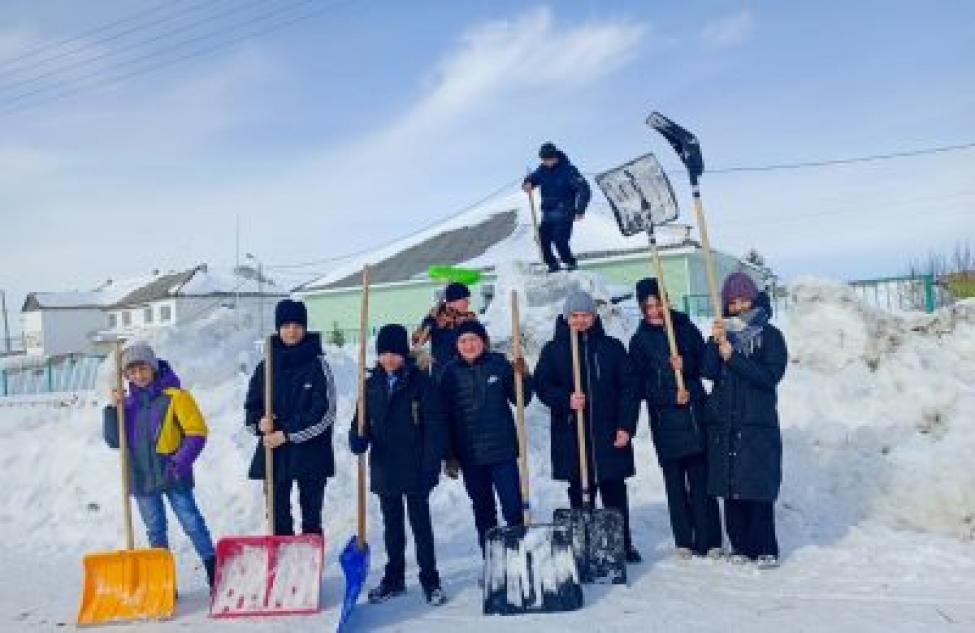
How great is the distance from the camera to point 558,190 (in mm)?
10883

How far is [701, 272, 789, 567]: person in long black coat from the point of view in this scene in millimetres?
5461

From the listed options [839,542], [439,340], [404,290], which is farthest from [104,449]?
[404,290]

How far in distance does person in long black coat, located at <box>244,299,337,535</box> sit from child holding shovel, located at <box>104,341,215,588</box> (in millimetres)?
401

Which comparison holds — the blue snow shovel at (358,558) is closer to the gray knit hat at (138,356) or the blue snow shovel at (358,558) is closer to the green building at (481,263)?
the gray knit hat at (138,356)

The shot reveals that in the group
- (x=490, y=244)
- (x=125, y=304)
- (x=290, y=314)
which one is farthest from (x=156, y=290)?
(x=290, y=314)

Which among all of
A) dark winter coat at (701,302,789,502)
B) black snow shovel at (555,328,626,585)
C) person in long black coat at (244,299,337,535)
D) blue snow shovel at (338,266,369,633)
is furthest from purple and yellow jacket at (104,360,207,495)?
dark winter coat at (701,302,789,502)

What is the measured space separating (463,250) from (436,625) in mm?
25810

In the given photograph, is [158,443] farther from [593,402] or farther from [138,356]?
[593,402]

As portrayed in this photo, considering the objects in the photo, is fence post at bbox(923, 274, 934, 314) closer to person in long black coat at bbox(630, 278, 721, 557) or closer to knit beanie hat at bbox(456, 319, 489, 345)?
person in long black coat at bbox(630, 278, 721, 557)

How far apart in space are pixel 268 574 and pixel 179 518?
81cm

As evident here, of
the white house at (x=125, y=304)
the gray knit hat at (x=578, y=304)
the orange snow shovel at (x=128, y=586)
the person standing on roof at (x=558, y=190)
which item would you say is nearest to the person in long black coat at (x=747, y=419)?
the gray knit hat at (x=578, y=304)

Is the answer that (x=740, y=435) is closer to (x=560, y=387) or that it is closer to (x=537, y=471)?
(x=560, y=387)

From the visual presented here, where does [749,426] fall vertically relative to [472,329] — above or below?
below

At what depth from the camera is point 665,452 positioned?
5.77 metres
